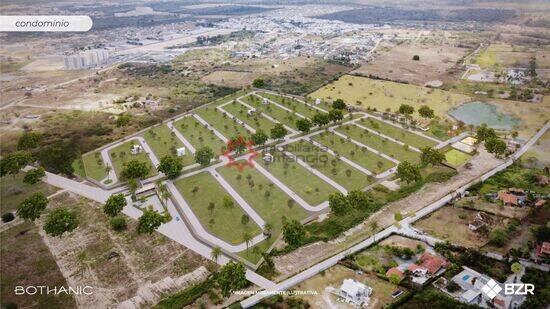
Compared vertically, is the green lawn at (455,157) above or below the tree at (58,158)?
above

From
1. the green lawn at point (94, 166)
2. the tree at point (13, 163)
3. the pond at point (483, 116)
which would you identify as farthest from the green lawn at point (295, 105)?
the tree at point (13, 163)

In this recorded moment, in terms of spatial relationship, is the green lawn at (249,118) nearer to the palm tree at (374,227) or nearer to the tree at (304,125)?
the tree at (304,125)

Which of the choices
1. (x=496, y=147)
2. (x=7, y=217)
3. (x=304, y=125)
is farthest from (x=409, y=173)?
(x=7, y=217)

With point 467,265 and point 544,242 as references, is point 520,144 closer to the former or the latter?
point 544,242

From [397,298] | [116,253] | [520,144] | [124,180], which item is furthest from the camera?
[520,144]

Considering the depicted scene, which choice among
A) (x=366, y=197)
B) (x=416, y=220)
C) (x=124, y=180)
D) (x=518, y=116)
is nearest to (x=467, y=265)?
(x=416, y=220)

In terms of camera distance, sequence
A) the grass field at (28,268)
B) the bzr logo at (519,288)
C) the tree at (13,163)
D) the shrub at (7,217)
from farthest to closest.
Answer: the tree at (13,163)
the shrub at (7,217)
the grass field at (28,268)
the bzr logo at (519,288)

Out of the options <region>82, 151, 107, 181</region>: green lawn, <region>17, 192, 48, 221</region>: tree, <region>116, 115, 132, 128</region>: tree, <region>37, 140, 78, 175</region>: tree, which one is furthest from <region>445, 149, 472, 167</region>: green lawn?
<region>37, 140, 78, 175</region>: tree
